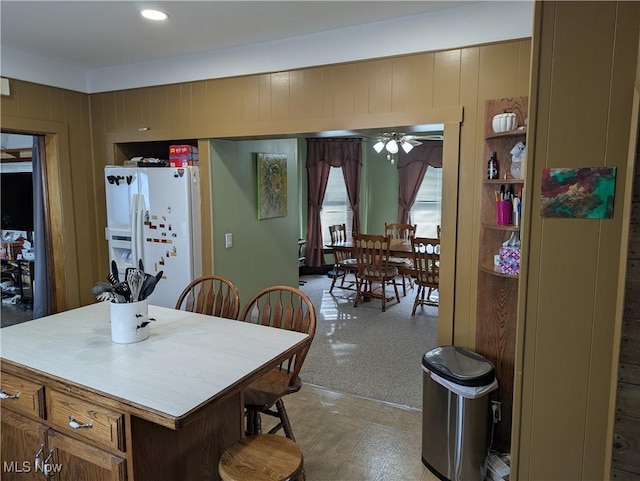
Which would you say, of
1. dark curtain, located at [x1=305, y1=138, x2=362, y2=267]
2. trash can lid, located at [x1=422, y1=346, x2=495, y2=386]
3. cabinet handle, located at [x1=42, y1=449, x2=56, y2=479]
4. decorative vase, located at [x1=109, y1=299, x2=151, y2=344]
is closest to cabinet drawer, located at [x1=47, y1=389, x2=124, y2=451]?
cabinet handle, located at [x1=42, y1=449, x2=56, y2=479]

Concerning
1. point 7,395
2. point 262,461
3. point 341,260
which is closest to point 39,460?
point 7,395

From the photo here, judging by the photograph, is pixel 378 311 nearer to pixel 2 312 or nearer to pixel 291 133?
pixel 291 133

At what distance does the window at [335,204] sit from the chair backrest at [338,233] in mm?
460

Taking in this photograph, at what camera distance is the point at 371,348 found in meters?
4.24

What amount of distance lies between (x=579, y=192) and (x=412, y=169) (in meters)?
5.94

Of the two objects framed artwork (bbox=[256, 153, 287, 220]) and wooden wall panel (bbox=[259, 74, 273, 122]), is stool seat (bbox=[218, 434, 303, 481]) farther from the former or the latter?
framed artwork (bbox=[256, 153, 287, 220])

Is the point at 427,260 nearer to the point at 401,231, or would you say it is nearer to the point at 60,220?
the point at 401,231

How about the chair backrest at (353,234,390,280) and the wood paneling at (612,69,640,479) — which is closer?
the wood paneling at (612,69,640,479)

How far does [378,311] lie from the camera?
543cm

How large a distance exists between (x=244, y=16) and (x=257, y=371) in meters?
2.02

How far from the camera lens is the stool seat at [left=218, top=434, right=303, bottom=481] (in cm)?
156

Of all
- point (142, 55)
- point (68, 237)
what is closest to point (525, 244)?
point (142, 55)

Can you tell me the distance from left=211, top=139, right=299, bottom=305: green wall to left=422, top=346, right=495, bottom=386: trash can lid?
1.93 m

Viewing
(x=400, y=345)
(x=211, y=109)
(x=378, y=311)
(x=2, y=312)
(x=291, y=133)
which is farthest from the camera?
(x=378, y=311)
